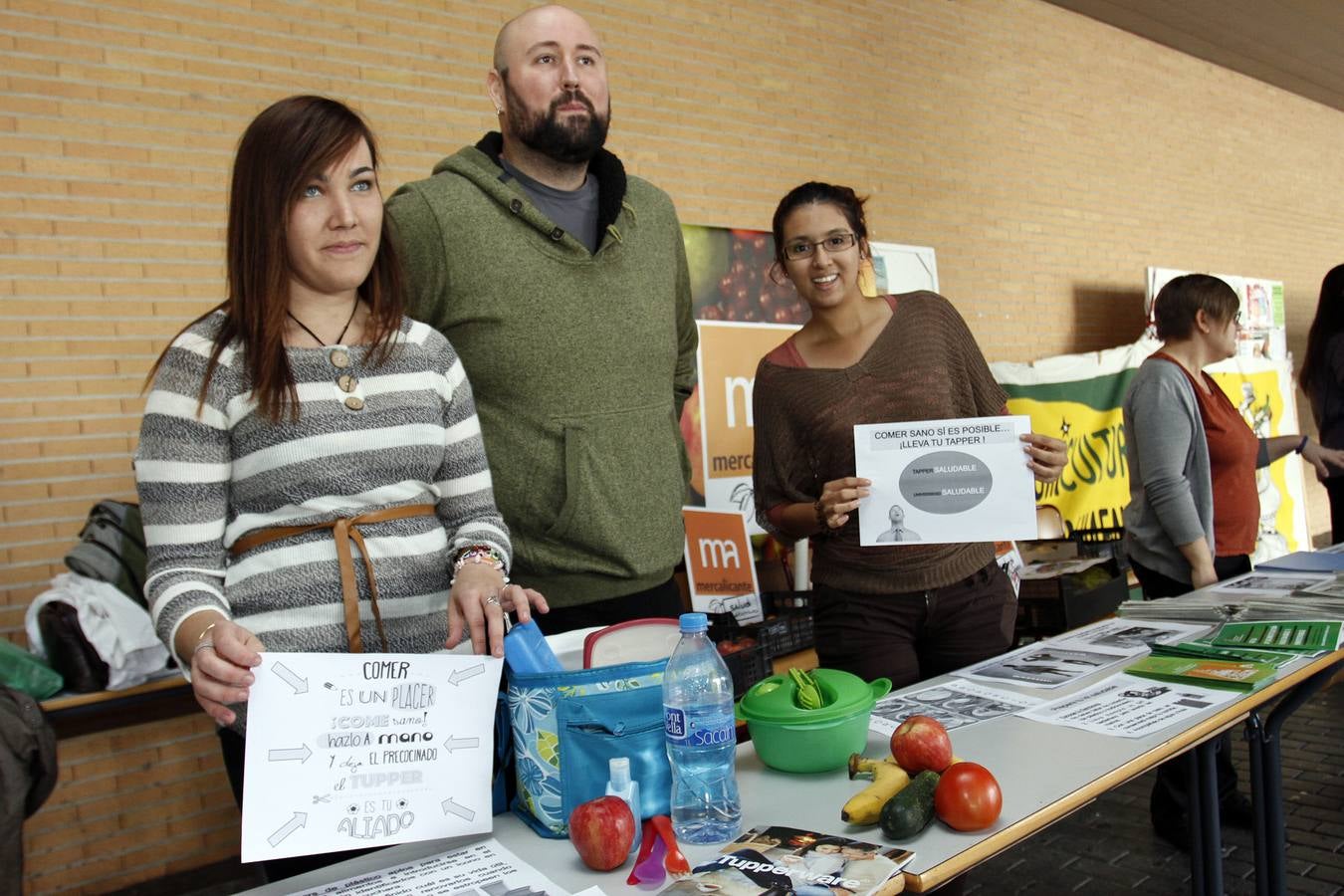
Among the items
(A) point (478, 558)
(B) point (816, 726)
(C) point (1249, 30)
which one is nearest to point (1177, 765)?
(B) point (816, 726)

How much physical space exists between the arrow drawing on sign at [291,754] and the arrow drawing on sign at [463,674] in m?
0.20

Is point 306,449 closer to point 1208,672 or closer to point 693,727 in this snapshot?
point 693,727

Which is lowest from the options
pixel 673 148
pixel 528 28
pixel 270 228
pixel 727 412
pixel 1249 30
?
pixel 727 412

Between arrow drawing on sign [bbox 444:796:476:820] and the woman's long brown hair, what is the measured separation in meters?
0.61

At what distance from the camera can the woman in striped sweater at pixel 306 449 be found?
143cm

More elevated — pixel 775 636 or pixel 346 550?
pixel 346 550

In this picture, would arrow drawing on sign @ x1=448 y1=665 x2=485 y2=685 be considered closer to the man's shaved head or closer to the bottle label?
the bottle label

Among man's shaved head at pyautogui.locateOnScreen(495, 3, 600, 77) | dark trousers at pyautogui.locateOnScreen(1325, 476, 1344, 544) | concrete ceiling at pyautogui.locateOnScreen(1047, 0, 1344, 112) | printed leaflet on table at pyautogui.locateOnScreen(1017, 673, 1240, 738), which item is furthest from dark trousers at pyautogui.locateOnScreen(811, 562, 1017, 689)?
concrete ceiling at pyautogui.locateOnScreen(1047, 0, 1344, 112)

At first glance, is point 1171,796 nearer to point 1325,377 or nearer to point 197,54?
point 1325,377

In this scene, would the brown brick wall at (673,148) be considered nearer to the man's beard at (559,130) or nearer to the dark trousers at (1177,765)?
the man's beard at (559,130)

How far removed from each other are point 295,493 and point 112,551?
2.30m

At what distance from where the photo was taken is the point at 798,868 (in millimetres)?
1264

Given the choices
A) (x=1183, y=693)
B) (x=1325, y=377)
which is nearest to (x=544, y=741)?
(x=1183, y=693)

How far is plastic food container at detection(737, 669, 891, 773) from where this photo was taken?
1.58 meters
